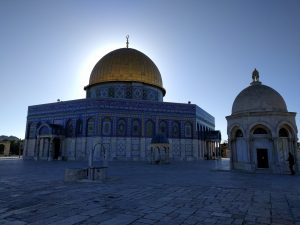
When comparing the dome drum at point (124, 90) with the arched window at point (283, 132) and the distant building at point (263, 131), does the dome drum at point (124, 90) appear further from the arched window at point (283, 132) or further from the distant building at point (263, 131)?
the arched window at point (283, 132)

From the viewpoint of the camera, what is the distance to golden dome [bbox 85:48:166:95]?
110ft

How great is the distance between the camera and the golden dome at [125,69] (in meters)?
33.4

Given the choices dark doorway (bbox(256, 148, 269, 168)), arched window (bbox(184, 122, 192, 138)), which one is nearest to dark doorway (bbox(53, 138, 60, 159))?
arched window (bbox(184, 122, 192, 138))

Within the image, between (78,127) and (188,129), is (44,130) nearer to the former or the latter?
(78,127)

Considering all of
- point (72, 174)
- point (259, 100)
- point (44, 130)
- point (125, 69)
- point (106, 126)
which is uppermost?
point (125, 69)

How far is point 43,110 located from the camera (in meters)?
32.7

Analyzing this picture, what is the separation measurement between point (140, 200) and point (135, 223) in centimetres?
190

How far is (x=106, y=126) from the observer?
1130 inches

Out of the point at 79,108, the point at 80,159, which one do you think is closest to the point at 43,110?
the point at 79,108

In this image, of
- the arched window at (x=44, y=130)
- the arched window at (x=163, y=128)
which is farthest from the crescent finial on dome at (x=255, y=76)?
the arched window at (x=44, y=130)

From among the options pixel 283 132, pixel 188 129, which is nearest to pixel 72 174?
pixel 283 132

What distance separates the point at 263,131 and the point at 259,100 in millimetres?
1943

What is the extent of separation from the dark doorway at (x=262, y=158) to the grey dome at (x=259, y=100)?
8.16 feet

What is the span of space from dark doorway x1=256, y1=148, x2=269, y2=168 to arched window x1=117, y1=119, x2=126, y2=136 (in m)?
17.6
